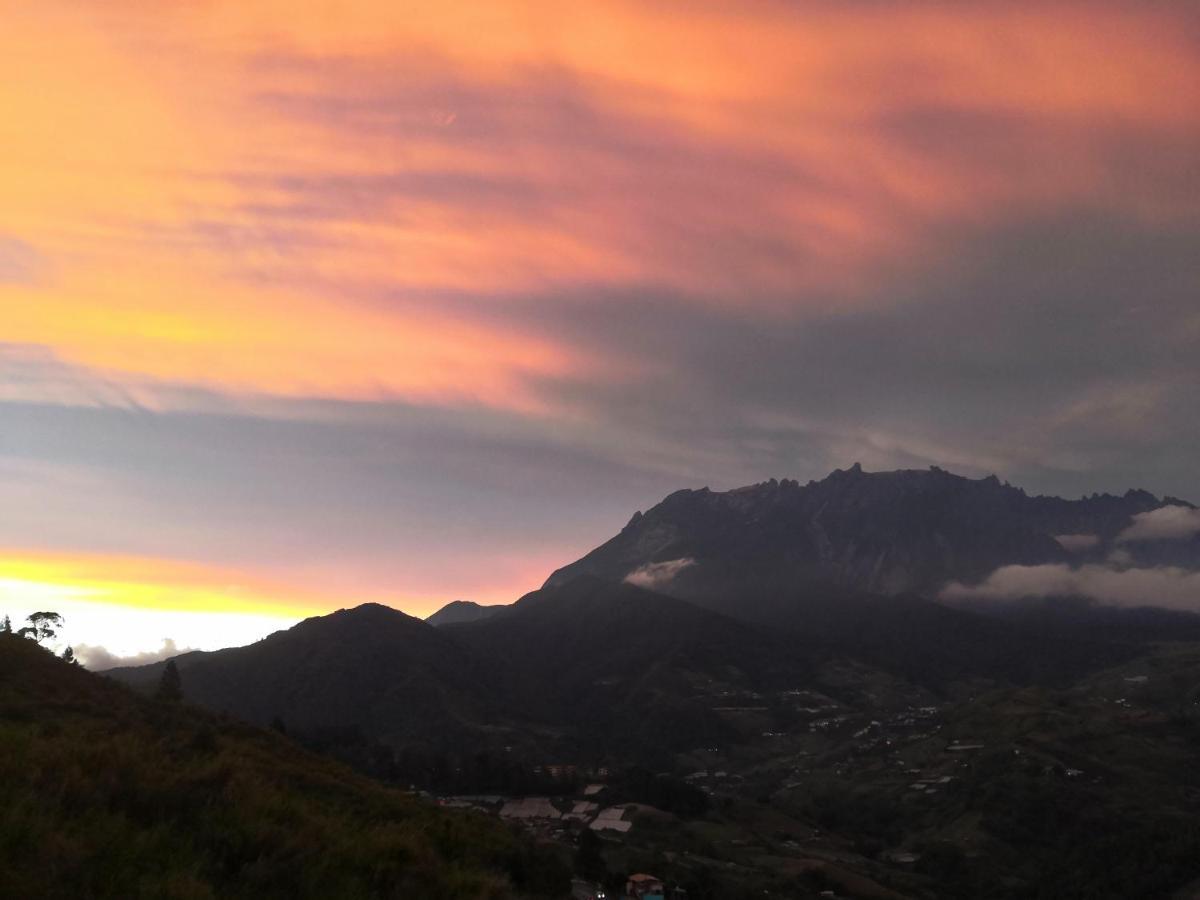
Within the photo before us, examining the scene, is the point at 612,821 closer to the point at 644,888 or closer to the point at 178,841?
the point at 644,888

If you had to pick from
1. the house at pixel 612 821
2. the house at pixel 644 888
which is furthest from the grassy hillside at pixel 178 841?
the house at pixel 612 821

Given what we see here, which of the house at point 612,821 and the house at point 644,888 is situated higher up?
the house at point 644,888

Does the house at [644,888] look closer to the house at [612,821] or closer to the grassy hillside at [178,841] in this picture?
the house at [612,821]

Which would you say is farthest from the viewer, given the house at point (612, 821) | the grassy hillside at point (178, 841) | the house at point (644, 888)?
the house at point (612, 821)

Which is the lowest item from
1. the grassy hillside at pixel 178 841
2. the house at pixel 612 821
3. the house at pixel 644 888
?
the house at pixel 612 821

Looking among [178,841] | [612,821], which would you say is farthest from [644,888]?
[178,841]

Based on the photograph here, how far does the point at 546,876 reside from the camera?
24.4 metres

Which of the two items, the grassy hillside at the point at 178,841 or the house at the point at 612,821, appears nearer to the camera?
the grassy hillside at the point at 178,841

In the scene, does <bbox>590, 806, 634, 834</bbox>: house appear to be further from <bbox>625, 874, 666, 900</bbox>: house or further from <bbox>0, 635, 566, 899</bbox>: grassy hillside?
<bbox>0, 635, 566, 899</bbox>: grassy hillside

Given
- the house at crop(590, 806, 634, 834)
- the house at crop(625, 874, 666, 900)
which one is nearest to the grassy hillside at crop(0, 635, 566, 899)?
the house at crop(625, 874, 666, 900)

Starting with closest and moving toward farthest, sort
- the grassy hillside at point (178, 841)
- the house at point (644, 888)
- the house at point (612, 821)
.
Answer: the grassy hillside at point (178, 841) → the house at point (644, 888) → the house at point (612, 821)

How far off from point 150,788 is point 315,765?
919 inches

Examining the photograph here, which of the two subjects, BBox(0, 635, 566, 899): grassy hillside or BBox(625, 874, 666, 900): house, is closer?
BBox(0, 635, 566, 899): grassy hillside

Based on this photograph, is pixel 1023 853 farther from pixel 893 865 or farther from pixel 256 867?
pixel 256 867
